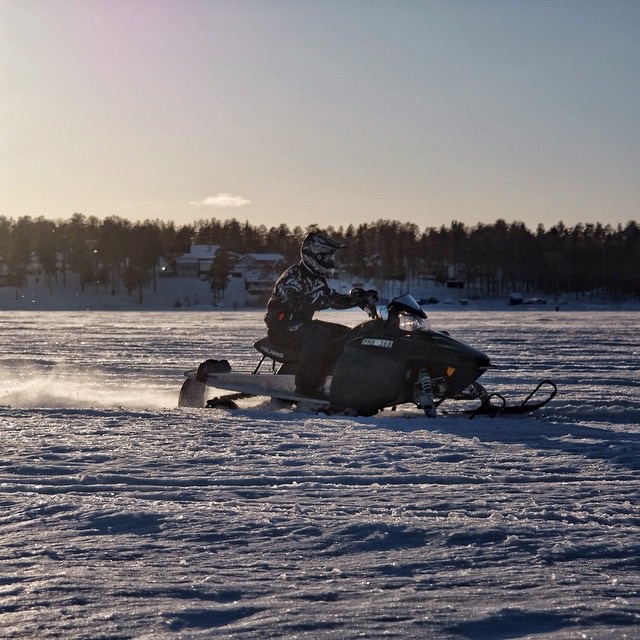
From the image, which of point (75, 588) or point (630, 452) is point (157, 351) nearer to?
point (630, 452)

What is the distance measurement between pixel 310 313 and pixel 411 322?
125cm

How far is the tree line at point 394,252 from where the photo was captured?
374 feet

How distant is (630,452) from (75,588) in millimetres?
4393

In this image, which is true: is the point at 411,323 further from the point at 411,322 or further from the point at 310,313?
the point at 310,313

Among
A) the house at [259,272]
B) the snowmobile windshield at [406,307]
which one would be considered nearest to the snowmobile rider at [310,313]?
the snowmobile windshield at [406,307]

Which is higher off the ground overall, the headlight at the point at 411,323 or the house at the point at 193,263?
the house at the point at 193,263

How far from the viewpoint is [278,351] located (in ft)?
32.2

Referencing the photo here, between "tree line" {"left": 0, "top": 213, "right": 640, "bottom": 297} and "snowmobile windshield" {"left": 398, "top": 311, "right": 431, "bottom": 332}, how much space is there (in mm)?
97459

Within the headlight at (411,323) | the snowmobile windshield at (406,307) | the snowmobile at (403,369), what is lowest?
the snowmobile at (403,369)

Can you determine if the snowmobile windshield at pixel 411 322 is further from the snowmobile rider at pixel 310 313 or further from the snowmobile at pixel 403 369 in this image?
the snowmobile rider at pixel 310 313

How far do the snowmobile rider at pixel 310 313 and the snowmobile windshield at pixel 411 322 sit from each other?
1.69 ft

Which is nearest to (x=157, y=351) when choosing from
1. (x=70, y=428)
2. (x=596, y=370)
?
(x=596, y=370)

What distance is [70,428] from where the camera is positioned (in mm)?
8125

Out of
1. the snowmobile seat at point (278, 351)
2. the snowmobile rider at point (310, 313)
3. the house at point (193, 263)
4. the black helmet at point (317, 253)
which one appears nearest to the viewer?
the snowmobile rider at point (310, 313)
